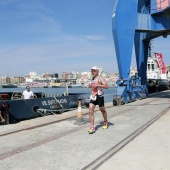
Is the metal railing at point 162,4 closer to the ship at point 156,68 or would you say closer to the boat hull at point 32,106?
the boat hull at point 32,106

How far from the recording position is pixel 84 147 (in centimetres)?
609

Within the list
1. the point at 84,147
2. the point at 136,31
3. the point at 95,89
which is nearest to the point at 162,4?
the point at 136,31

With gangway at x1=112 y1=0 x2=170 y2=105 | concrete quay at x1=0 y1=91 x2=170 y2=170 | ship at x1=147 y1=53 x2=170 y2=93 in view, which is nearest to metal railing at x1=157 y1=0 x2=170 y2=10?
gangway at x1=112 y1=0 x2=170 y2=105

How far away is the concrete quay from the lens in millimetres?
4983

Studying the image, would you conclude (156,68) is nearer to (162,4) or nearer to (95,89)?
(162,4)

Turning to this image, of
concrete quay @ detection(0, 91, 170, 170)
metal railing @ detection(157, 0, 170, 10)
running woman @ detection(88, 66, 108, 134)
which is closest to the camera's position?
concrete quay @ detection(0, 91, 170, 170)

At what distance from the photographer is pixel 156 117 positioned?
1055cm

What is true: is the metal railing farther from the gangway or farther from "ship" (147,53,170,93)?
"ship" (147,53,170,93)

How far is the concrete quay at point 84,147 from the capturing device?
196 inches

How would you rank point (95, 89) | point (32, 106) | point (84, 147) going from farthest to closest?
point (32, 106), point (95, 89), point (84, 147)

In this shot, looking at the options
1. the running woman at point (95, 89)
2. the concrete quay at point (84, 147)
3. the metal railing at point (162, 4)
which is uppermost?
the metal railing at point (162, 4)

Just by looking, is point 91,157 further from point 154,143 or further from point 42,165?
point 154,143

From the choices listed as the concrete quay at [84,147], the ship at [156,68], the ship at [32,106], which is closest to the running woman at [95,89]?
the concrete quay at [84,147]

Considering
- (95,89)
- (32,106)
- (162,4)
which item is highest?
(162,4)
